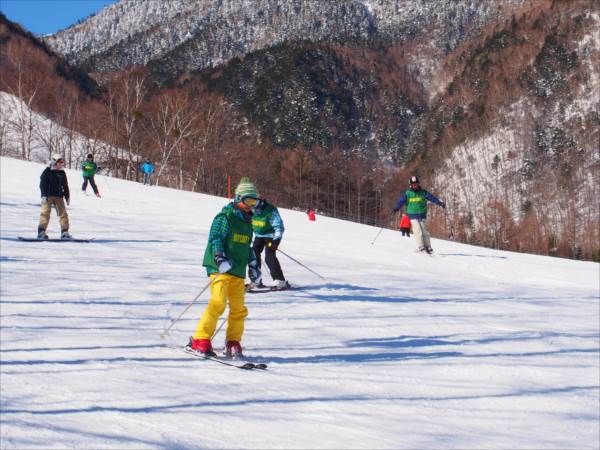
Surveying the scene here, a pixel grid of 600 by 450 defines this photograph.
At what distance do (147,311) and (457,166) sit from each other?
126 m

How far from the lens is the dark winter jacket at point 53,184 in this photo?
43.9ft

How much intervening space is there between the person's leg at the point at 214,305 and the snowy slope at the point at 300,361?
0.33m

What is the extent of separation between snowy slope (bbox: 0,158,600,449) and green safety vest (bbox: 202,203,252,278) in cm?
87

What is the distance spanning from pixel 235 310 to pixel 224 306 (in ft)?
0.58

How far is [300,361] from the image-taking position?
6266 mm

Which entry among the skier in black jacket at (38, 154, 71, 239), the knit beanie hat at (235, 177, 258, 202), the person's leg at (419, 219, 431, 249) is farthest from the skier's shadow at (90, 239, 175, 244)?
the knit beanie hat at (235, 177, 258, 202)

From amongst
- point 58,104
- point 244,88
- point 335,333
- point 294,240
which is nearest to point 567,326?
point 335,333

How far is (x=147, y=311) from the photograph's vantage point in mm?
7992

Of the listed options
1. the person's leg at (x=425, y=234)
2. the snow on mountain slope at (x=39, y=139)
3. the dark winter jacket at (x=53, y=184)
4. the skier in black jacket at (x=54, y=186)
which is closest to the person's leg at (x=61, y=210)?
the skier in black jacket at (x=54, y=186)

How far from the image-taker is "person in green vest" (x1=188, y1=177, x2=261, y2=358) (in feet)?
19.7

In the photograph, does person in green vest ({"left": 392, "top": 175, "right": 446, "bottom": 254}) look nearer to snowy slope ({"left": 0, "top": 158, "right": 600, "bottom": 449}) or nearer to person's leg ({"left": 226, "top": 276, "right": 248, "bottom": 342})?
snowy slope ({"left": 0, "top": 158, "right": 600, "bottom": 449})

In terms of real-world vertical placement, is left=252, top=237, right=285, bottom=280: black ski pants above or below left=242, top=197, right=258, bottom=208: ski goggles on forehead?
below

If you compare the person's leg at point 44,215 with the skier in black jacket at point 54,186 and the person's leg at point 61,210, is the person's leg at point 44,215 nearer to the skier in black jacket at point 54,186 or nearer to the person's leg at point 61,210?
the skier in black jacket at point 54,186

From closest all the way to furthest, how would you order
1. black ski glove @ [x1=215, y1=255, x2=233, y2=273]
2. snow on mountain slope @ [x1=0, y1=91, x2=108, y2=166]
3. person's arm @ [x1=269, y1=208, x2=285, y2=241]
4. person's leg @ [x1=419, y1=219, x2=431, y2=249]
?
black ski glove @ [x1=215, y1=255, x2=233, y2=273] < person's arm @ [x1=269, y1=208, x2=285, y2=241] < person's leg @ [x1=419, y1=219, x2=431, y2=249] < snow on mountain slope @ [x1=0, y1=91, x2=108, y2=166]
